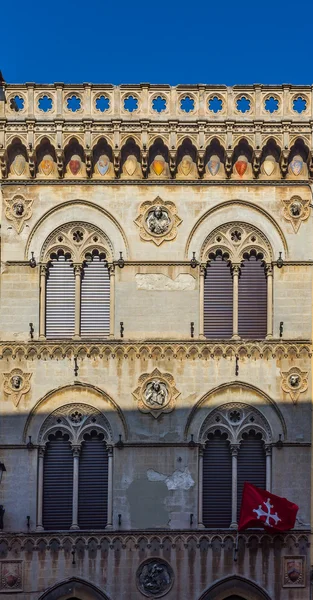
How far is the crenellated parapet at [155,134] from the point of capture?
91.9 feet

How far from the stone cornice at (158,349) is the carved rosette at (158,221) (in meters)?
2.62

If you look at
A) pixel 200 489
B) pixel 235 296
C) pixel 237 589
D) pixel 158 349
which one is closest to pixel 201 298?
pixel 235 296

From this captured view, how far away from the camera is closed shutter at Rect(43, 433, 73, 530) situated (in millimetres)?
27016

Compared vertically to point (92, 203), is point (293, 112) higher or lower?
higher

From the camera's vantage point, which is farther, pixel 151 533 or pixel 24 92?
pixel 24 92

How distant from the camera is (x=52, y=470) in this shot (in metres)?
27.2

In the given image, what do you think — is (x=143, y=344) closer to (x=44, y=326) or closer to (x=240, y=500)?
(x=44, y=326)

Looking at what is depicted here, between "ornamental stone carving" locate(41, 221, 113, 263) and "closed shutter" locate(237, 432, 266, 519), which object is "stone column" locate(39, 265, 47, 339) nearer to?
"ornamental stone carving" locate(41, 221, 113, 263)

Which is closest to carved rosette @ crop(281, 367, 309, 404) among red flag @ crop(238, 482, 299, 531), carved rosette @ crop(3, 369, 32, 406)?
red flag @ crop(238, 482, 299, 531)

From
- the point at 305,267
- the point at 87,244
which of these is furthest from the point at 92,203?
the point at 305,267

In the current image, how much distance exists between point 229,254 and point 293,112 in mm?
3902

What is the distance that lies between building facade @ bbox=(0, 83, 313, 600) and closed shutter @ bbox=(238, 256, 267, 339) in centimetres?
3

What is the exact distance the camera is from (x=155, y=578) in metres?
26.6

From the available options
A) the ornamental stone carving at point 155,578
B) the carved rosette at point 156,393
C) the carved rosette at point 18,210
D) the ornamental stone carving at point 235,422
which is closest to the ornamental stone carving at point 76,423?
the carved rosette at point 156,393
